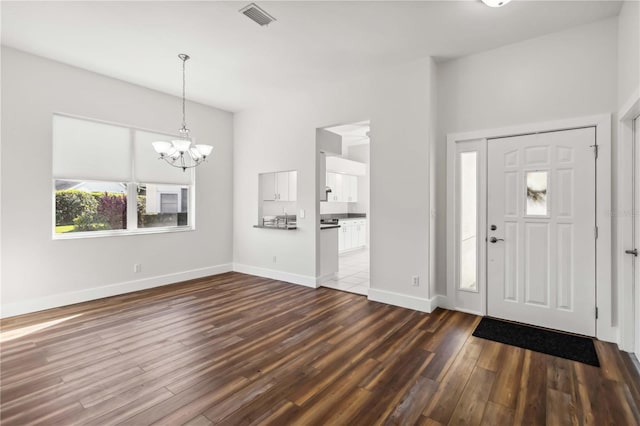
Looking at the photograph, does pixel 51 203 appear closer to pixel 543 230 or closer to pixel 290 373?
pixel 290 373

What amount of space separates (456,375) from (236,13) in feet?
12.9

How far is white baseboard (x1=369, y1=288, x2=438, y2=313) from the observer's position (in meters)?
3.94

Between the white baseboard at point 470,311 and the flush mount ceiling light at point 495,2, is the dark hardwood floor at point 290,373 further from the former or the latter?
the flush mount ceiling light at point 495,2

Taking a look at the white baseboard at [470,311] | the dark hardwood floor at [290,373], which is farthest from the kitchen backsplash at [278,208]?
the white baseboard at [470,311]

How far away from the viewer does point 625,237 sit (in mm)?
2920

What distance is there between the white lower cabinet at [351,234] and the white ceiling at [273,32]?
4.89 meters

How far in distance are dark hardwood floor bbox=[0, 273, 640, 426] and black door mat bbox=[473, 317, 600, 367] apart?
11 cm

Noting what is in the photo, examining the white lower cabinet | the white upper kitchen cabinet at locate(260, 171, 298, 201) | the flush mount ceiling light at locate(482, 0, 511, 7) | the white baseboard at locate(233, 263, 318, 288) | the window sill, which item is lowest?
the white baseboard at locate(233, 263, 318, 288)

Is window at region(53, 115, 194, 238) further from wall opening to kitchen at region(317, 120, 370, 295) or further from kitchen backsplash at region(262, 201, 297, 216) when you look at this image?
wall opening to kitchen at region(317, 120, 370, 295)

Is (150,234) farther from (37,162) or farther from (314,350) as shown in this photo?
(314,350)

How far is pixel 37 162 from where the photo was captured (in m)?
4.00

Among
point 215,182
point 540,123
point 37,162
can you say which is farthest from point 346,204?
point 37,162

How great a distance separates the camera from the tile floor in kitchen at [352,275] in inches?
200

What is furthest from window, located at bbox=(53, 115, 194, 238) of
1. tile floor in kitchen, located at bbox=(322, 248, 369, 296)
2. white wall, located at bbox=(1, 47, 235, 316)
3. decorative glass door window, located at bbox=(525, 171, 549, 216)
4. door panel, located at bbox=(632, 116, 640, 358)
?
door panel, located at bbox=(632, 116, 640, 358)
